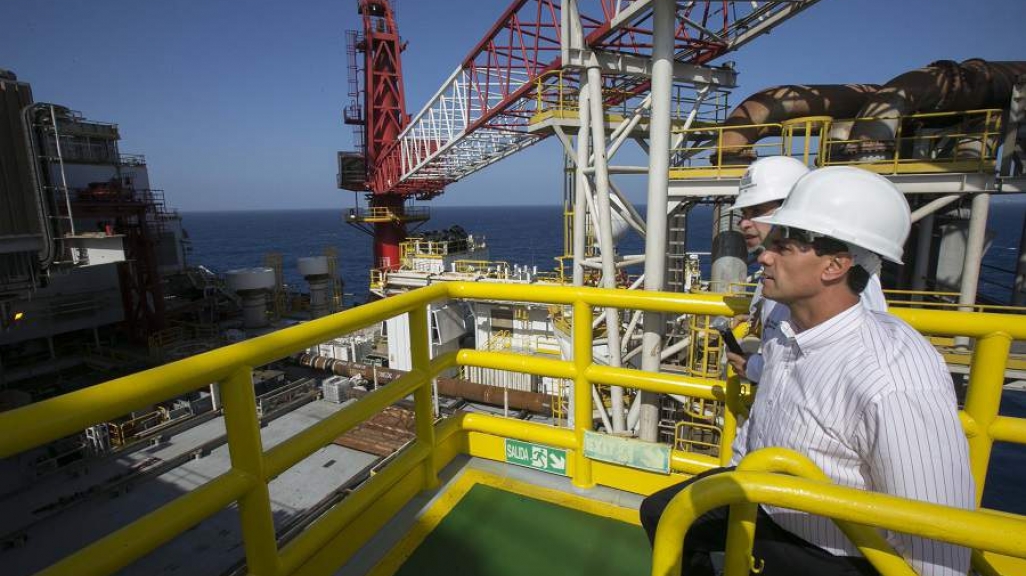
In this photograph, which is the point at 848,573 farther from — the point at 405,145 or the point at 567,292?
the point at 405,145

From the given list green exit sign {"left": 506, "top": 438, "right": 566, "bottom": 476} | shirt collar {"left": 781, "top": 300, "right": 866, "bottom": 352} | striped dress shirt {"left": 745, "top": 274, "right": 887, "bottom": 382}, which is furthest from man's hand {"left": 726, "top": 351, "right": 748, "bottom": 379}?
green exit sign {"left": 506, "top": 438, "right": 566, "bottom": 476}

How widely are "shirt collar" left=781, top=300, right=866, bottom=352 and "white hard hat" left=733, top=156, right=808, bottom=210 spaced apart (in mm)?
1111

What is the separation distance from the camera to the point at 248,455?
1.83 meters

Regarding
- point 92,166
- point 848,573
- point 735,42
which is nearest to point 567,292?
point 848,573

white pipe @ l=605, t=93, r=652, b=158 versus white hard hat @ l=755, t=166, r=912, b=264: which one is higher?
white pipe @ l=605, t=93, r=652, b=158

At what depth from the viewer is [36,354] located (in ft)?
69.9

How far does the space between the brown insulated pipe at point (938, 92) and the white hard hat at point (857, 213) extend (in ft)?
31.5

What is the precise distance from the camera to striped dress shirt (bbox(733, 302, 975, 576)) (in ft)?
4.13

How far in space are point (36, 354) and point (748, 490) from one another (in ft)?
99.2

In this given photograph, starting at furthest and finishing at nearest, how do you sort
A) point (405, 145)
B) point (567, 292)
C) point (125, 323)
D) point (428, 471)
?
point (405, 145), point (125, 323), point (428, 471), point (567, 292)

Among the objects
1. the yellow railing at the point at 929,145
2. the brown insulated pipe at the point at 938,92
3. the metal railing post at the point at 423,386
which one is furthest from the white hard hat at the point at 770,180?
the brown insulated pipe at the point at 938,92

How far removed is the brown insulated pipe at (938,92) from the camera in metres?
8.97

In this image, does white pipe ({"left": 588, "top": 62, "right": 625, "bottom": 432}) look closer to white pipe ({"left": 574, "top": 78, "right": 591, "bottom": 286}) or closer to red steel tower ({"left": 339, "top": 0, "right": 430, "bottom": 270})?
white pipe ({"left": 574, "top": 78, "right": 591, "bottom": 286})

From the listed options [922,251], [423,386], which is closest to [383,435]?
[423,386]
